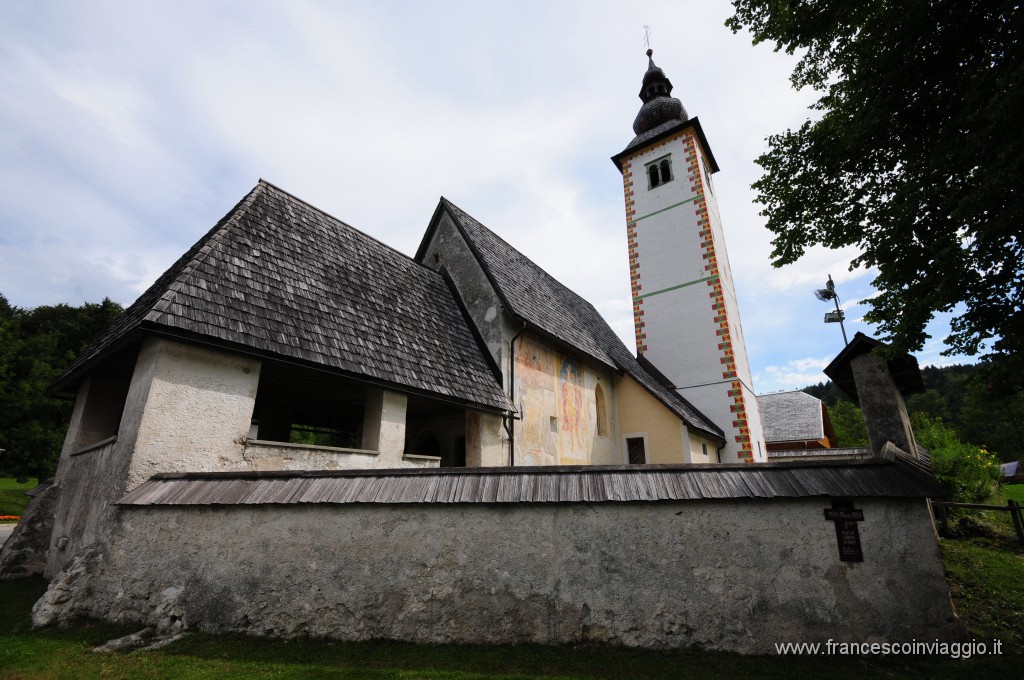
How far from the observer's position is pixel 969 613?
15.9ft

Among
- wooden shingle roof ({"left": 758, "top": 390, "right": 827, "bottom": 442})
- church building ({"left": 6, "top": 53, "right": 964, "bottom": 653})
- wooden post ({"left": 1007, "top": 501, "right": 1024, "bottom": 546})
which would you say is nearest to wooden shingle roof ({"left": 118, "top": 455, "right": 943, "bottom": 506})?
church building ({"left": 6, "top": 53, "right": 964, "bottom": 653})

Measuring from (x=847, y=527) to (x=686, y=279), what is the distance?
52.9 ft

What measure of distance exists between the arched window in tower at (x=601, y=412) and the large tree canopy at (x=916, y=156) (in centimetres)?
874

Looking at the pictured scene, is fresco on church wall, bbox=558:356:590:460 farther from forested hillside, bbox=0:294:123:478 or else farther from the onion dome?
forested hillside, bbox=0:294:123:478

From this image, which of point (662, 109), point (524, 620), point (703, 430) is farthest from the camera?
point (662, 109)

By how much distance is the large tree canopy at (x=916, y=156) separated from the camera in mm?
5129

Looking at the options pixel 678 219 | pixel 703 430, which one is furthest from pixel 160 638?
pixel 678 219

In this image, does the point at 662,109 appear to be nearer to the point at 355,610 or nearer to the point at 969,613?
the point at 969,613

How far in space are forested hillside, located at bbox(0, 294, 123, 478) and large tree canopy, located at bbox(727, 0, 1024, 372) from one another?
36059mm

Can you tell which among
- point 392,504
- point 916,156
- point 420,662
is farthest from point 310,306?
point 916,156

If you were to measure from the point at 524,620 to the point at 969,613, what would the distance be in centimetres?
466

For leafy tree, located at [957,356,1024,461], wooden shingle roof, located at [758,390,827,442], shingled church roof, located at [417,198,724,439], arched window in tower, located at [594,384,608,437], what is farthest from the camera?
leafy tree, located at [957,356,1024,461]

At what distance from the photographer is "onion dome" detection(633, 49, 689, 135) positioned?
22.9 meters

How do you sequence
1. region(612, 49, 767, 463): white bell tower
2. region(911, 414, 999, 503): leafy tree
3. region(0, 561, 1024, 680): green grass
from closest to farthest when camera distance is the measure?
region(0, 561, 1024, 680): green grass, region(911, 414, 999, 503): leafy tree, region(612, 49, 767, 463): white bell tower
